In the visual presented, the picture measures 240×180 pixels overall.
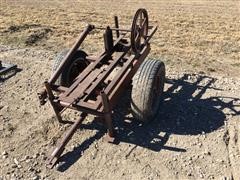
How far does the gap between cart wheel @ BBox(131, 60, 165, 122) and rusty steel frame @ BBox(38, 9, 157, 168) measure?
229 mm

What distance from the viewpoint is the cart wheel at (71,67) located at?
746 cm

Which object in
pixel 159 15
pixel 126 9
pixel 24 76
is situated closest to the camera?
pixel 24 76

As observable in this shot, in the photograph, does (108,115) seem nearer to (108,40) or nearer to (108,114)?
(108,114)

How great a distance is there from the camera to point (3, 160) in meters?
6.44

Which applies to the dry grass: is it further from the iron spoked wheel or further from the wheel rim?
the wheel rim

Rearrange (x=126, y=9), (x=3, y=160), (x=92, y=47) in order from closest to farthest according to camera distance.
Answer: (x=3, y=160) → (x=92, y=47) → (x=126, y=9)

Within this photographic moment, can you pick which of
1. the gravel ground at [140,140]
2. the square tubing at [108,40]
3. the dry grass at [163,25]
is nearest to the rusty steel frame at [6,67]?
the gravel ground at [140,140]

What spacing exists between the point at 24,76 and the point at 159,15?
24.3 feet

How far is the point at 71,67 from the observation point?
7633mm

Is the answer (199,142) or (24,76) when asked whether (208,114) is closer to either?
(199,142)

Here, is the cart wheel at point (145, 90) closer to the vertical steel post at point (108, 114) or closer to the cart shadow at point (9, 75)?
the vertical steel post at point (108, 114)

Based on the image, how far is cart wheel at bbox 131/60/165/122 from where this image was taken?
670cm

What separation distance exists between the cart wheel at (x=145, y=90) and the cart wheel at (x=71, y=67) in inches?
A: 56.7

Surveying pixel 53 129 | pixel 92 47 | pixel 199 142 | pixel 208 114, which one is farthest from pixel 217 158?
pixel 92 47
